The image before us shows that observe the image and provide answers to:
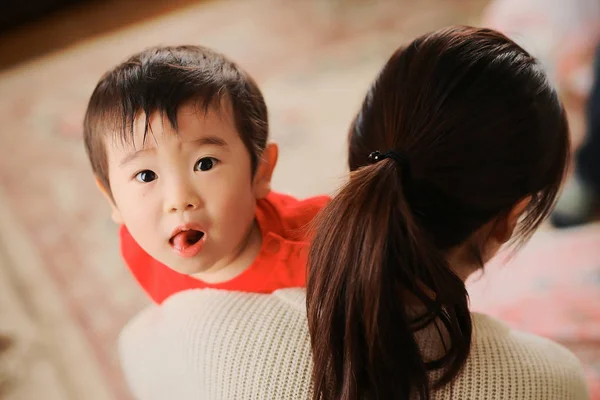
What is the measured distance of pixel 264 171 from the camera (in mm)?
824

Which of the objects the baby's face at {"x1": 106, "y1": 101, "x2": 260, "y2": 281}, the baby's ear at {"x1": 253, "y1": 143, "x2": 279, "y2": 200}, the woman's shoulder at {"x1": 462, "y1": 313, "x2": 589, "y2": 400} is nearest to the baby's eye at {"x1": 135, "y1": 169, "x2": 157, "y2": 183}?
the baby's face at {"x1": 106, "y1": 101, "x2": 260, "y2": 281}

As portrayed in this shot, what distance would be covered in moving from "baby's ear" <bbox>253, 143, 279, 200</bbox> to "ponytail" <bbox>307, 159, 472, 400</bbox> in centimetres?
16

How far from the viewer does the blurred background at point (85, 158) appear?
3.92 feet

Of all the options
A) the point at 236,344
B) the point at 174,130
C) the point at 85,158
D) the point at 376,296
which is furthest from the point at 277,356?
the point at 85,158

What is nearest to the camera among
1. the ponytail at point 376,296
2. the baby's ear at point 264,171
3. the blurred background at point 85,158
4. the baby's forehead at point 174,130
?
the ponytail at point 376,296

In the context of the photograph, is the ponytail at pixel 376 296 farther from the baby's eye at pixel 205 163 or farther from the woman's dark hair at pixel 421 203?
the baby's eye at pixel 205 163

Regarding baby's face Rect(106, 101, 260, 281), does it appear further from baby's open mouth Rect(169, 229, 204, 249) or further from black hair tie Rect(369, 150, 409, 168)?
black hair tie Rect(369, 150, 409, 168)

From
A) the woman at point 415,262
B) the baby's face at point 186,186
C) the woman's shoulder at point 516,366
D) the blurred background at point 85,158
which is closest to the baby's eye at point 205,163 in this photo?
the baby's face at point 186,186

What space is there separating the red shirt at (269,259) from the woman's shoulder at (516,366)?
220 millimetres

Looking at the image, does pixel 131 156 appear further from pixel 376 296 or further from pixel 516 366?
pixel 516 366

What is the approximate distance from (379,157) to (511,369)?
0.25 meters

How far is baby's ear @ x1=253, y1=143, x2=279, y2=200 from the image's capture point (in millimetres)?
811

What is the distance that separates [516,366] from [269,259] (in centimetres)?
30

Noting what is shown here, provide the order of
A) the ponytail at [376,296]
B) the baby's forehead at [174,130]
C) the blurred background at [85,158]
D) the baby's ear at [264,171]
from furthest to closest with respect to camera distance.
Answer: the blurred background at [85,158], the baby's ear at [264,171], the baby's forehead at [174,130], the ponytail at [376,296]
